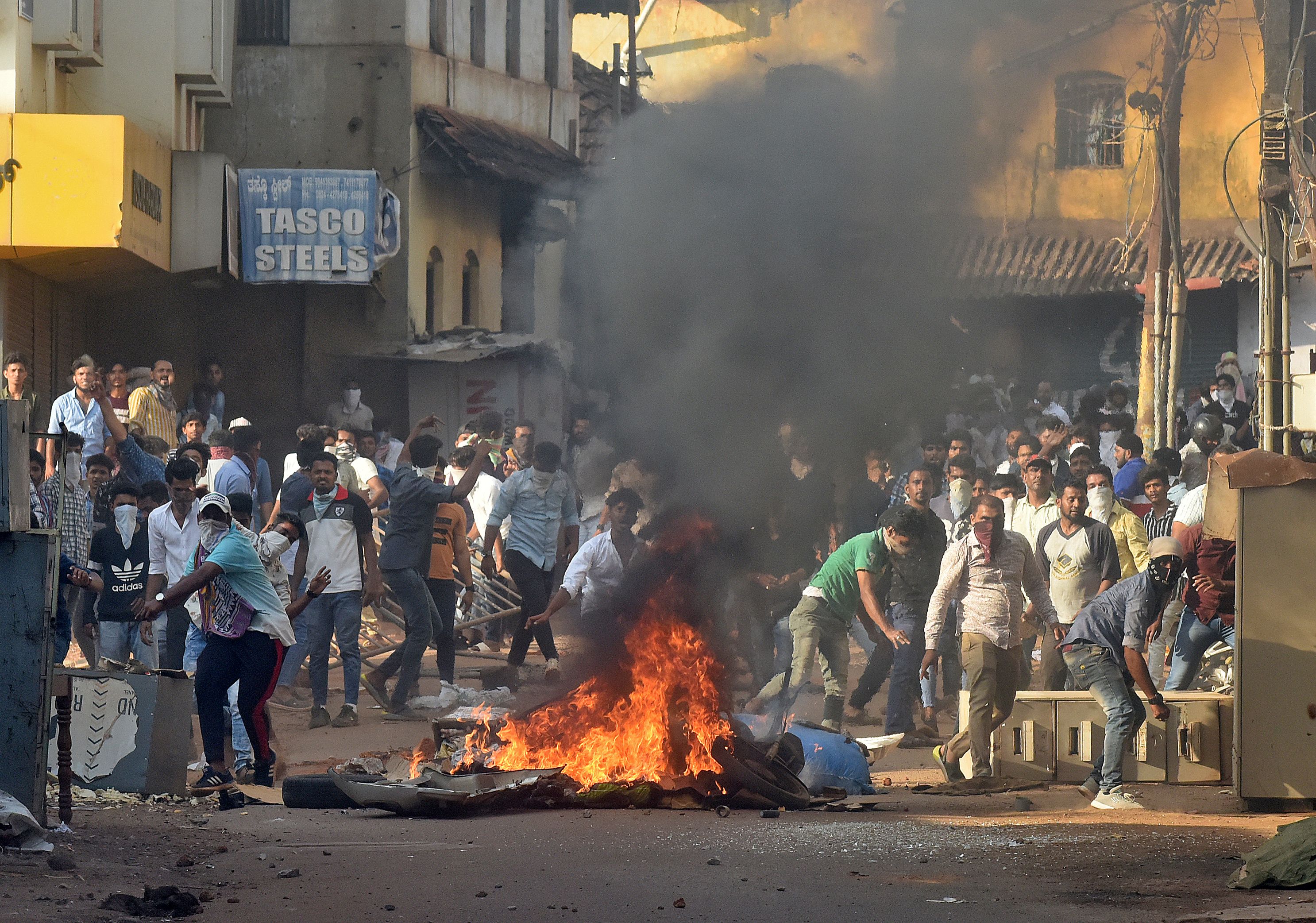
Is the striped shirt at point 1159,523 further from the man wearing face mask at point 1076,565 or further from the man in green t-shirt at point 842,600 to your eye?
the man in green t-shirt at point 842,600

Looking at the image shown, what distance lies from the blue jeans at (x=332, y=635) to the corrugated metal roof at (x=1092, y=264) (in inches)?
554

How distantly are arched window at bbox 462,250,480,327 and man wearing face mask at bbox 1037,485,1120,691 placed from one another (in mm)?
13682

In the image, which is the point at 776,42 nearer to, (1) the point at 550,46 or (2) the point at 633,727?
(2) the point at 633,727

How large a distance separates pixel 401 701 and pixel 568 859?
4.72 metres

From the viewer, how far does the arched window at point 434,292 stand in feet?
71.2

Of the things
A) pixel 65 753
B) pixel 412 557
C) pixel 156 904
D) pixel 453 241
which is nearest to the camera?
pixel 156 904

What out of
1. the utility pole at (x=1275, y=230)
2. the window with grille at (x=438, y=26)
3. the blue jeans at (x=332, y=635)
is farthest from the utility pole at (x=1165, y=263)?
the window with grille at (x=438, y=26)

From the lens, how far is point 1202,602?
360 inches

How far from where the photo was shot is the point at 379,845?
23.5 ft

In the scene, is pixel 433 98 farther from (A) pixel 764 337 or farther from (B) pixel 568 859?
(B) pixel 568 859

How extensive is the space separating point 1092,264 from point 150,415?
15077mm

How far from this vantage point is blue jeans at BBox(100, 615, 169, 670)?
10273 mm

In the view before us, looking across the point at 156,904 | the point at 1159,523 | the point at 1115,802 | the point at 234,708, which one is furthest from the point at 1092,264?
the point at 156,904

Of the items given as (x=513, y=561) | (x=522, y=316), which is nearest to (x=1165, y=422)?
(x=513, y=561)
